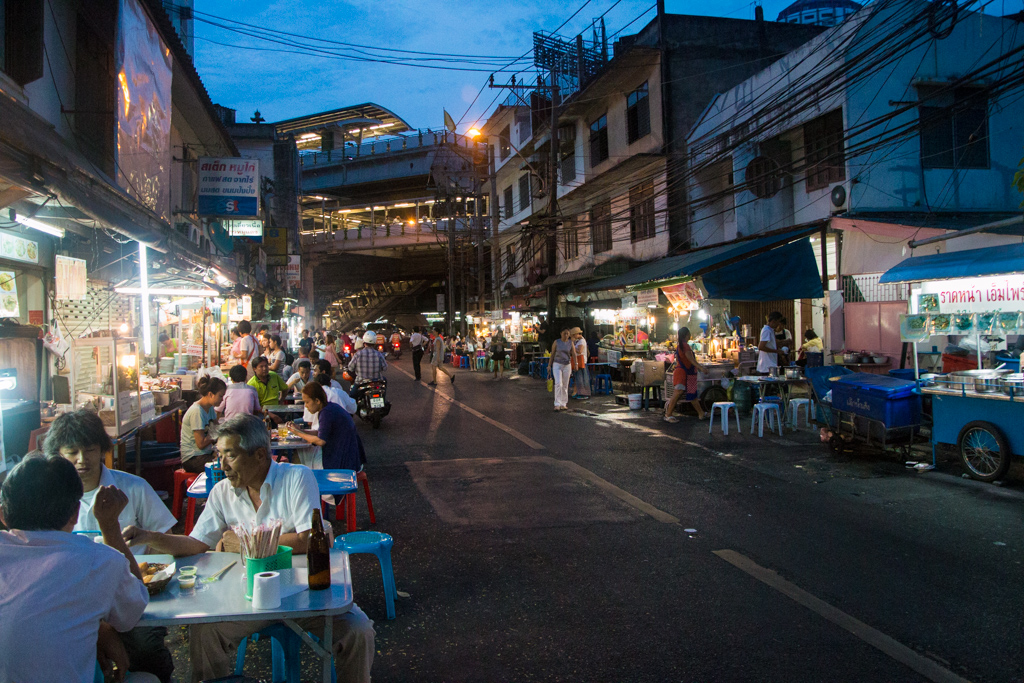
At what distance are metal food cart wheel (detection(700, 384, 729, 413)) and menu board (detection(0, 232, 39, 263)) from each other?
11992 mm

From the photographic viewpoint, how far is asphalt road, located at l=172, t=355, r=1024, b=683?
3840mm

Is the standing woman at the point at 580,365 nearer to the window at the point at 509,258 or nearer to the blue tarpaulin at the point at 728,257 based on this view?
the blue tarpaulin at the point at 728,257

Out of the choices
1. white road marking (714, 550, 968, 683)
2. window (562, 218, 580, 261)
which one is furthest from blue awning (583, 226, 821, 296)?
white road marking (714, 550, 968, 683)

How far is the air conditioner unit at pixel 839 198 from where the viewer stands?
14578mm

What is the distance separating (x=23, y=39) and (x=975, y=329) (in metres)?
12.9

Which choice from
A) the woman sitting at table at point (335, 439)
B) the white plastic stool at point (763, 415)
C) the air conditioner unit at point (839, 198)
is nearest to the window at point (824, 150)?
the air conditioner unit at point (839, 198)

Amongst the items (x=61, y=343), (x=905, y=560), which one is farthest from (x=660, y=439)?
(x=61, y=343)

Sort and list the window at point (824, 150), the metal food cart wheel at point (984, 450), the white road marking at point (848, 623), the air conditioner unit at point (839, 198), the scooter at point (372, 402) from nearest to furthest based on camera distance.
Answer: the white road marking at point (848, 623), the metal food cart wheel at point (984, 450), the scooter at point (372, 402), the air conditioner unit at point (839, 198), the window at point (824, 150)

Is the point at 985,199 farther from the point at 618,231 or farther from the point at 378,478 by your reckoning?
the point at 378,478

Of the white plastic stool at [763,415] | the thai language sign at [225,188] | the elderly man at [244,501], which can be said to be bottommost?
the white plastic stool at [763,415]

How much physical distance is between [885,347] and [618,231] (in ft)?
37.7

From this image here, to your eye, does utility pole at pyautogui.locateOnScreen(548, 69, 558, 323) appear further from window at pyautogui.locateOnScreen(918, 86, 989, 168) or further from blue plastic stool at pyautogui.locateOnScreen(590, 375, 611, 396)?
window at pyautogui.locateOnScreen(918, 86, 989, 168)

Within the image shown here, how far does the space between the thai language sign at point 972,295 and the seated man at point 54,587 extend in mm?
9361

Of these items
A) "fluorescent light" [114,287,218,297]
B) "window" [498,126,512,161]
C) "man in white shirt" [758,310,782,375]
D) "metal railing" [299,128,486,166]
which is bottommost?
"man in white shirt" [758,310,782,375]
